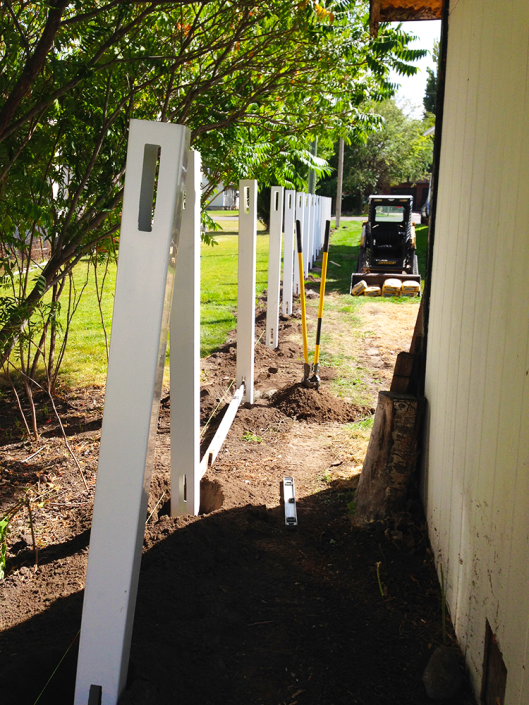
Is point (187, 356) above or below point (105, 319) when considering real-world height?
above

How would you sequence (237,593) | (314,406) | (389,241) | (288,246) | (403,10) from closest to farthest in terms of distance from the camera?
(237,593), (403,10), (314,406), (288,246), (389,241)

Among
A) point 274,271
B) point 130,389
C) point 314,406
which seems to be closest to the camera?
point 130,389

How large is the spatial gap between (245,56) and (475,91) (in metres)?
2.81

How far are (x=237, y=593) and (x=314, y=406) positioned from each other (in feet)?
10.9

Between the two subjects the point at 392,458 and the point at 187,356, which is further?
the point at 392,458

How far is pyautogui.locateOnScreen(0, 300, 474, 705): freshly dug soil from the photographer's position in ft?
7.85

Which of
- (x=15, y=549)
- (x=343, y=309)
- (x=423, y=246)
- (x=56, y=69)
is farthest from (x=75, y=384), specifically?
(x=423, y=246)

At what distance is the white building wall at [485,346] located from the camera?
6.16ft

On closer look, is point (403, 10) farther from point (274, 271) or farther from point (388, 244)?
point (388, 244)

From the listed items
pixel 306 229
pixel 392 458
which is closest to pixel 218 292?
pixel 306 229

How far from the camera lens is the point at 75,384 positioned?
6.54m

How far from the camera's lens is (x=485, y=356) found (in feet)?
7.72

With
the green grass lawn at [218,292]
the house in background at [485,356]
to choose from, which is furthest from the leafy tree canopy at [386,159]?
the house in background at [485,356]

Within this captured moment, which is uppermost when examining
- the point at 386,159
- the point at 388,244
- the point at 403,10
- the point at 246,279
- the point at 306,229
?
the point at 386,159
